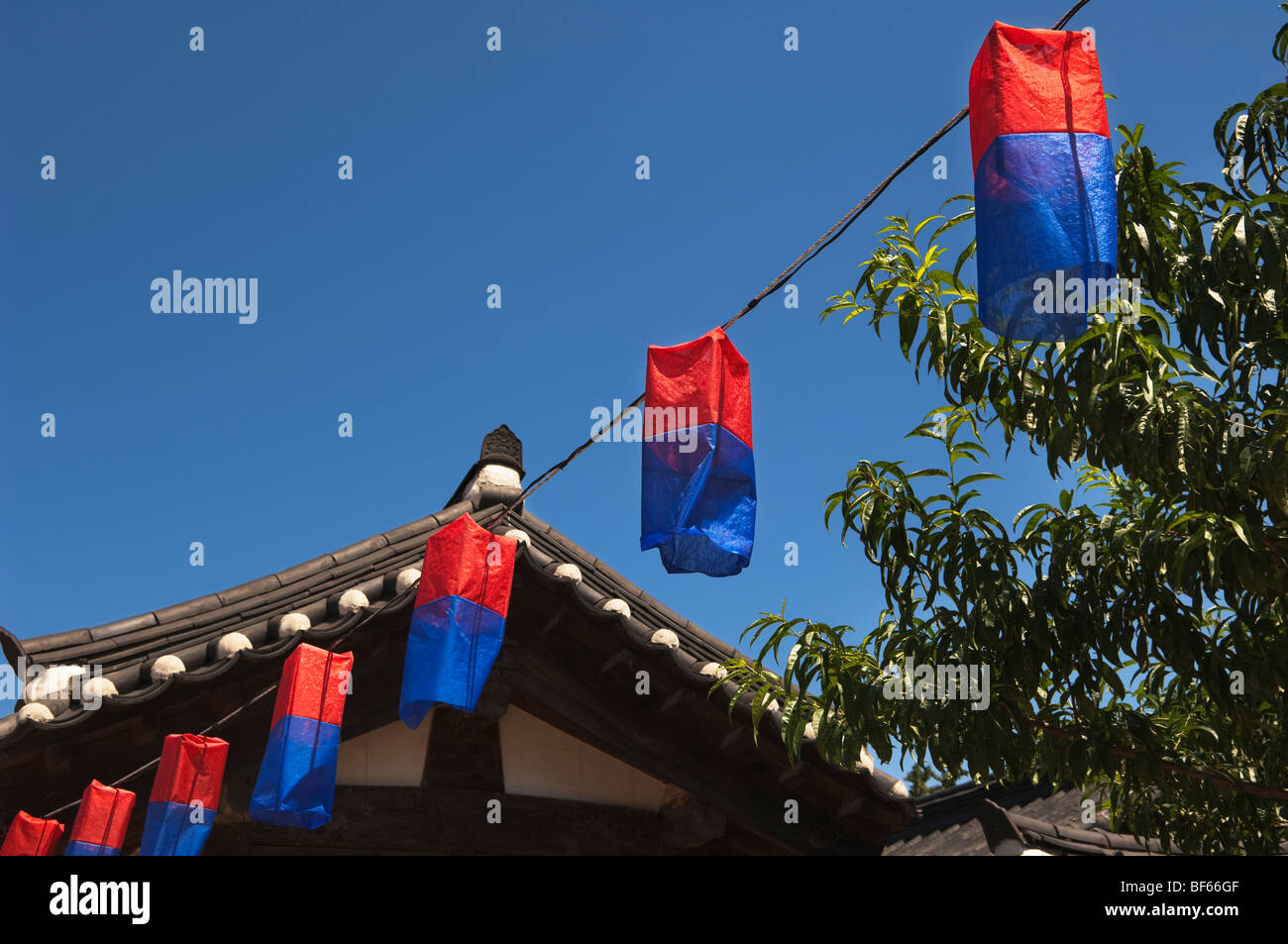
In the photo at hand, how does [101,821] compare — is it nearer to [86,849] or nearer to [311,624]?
[86,849]

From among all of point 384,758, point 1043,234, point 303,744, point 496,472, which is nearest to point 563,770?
point 384,758

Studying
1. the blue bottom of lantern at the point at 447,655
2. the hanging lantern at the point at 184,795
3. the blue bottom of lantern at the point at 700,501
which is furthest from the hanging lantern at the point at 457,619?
the blue bottom of lantern at the point at 700,501

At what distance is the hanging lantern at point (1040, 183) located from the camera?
4176mm

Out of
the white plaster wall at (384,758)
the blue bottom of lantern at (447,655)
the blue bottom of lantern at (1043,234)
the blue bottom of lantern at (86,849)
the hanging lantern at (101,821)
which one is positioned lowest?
the blue bottom of lantern at (86,849)

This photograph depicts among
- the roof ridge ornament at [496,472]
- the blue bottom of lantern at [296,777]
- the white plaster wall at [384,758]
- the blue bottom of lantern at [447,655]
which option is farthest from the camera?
the roof ridge ornament at [496,472]

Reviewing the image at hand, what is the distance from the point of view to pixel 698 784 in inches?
313

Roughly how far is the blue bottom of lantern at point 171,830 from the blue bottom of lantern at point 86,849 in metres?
0.18

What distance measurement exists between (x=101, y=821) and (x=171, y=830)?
401 millimetres

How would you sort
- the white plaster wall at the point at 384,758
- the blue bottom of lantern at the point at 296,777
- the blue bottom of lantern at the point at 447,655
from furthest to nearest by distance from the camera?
1. the white plaster wall at the point at 384,758
2. the blue bottom of lantern at the point at 447,655
3. the blue bottom of lantern at the point at 296,777

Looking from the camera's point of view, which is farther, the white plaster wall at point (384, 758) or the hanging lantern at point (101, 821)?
the white plaster wall at point (384, 758)

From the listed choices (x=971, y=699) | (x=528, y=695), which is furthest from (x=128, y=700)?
(x=971, y=699)

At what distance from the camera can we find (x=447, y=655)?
6.34 meters

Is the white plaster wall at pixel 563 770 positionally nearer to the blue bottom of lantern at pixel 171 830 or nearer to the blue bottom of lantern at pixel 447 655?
the blue bottom of lantern at pixel 447 655

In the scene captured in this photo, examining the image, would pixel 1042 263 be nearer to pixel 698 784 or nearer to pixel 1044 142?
pixel 1044 142
